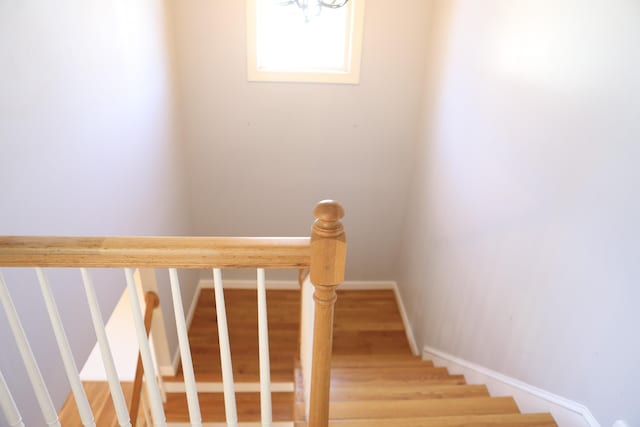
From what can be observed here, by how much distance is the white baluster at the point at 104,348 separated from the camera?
1.08m

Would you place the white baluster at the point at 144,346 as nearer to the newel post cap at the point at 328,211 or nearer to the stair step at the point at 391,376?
the newel post cap at the point at 328,211

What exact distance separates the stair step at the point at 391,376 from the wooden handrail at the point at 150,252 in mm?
1713

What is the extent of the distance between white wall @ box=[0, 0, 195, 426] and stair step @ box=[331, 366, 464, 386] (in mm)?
1416

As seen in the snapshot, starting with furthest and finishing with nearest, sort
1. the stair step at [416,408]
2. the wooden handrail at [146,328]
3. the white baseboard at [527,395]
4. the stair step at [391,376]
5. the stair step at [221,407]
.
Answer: the stair step at [221,407] < the wooden handrail at [146,328] < the stair step at [391,376] < the stair step at [416,408] < the white baseboard at [527,395]

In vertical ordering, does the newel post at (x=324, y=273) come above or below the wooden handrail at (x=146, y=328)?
above

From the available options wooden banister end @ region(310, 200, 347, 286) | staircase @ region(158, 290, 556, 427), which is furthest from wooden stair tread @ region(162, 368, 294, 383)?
wooden banister end @ region(310, 200, 347, 286)

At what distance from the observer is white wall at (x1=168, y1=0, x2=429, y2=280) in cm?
371

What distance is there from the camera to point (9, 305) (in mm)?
1065

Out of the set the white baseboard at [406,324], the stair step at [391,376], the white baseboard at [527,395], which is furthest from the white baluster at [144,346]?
the white baseboard at [406,324]

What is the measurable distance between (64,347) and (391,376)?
2035 millimetres

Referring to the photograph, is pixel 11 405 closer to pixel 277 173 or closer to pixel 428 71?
pixel 277 173

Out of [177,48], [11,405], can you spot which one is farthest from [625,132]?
[177,48]

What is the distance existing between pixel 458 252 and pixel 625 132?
166 centimetres

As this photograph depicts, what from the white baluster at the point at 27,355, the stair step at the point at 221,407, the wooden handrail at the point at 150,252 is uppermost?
the wooden handrail at the point at 150,252
